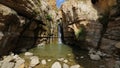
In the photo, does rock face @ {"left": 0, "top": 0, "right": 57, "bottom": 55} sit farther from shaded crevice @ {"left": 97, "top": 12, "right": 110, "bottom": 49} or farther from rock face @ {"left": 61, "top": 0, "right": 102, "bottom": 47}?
shaded crevice @ {"left": 97, "top": 12, "right": 110, "bottom": 49}

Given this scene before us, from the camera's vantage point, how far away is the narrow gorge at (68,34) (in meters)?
7.37

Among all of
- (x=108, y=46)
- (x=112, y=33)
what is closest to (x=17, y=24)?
(x=108, y=46)

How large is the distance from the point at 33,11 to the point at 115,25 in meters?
6.00

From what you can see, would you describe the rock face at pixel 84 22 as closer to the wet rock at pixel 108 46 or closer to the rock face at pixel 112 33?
the wet rock at pixel 108 46

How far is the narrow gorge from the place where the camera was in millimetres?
7367

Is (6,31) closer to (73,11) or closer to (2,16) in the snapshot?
(2,16)

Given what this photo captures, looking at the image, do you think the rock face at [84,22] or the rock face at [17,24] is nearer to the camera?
the rock face at [17,24]

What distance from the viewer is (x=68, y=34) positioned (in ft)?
46.3

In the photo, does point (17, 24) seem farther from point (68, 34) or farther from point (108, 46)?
point (68, 34)

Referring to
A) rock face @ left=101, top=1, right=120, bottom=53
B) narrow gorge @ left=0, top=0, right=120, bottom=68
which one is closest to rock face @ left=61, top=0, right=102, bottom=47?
narrow gorge @ left=0, top=0, right=120, bottom=68

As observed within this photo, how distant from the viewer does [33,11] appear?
9.84 m

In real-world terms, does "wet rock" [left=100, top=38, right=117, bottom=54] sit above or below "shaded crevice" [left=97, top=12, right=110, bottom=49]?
below

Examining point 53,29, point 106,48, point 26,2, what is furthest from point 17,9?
point 53,29

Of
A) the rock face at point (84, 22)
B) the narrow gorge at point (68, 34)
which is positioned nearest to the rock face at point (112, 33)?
the narrow gorge at point (68, 34)
